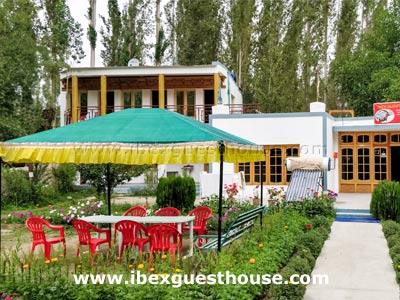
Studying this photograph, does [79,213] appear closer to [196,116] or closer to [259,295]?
[259,295]

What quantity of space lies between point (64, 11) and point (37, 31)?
2.04m

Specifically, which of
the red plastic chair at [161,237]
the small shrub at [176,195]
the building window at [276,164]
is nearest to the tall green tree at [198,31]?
the building window at [276,164]

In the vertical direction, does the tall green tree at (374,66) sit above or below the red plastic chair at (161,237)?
above

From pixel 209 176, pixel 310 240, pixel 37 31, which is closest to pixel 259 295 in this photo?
pixel 310 240

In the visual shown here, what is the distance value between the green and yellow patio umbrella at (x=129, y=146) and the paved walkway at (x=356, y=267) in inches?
91.7

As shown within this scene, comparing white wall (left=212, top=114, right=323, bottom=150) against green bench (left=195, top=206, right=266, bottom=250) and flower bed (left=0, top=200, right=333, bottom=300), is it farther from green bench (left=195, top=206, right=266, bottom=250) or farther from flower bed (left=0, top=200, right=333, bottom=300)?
flower bed (left=0, top=200, right=333, bottom=300)

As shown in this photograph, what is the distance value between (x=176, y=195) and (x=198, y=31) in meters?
24.5

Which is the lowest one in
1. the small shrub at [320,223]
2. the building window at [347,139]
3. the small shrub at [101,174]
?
the small shrub at [320,223]

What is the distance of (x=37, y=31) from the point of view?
28.6 metres

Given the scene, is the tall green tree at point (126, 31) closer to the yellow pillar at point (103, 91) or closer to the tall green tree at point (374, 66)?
the yellow pillar at point (103, 91)

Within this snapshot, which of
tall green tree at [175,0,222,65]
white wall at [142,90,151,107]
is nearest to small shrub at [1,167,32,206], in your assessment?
white wall at [142,90,151,107]

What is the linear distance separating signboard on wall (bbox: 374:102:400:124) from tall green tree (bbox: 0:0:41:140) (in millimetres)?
16237

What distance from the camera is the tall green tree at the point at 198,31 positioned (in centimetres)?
3525

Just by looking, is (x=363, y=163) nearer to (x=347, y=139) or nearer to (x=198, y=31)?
(x=347, y=139)
